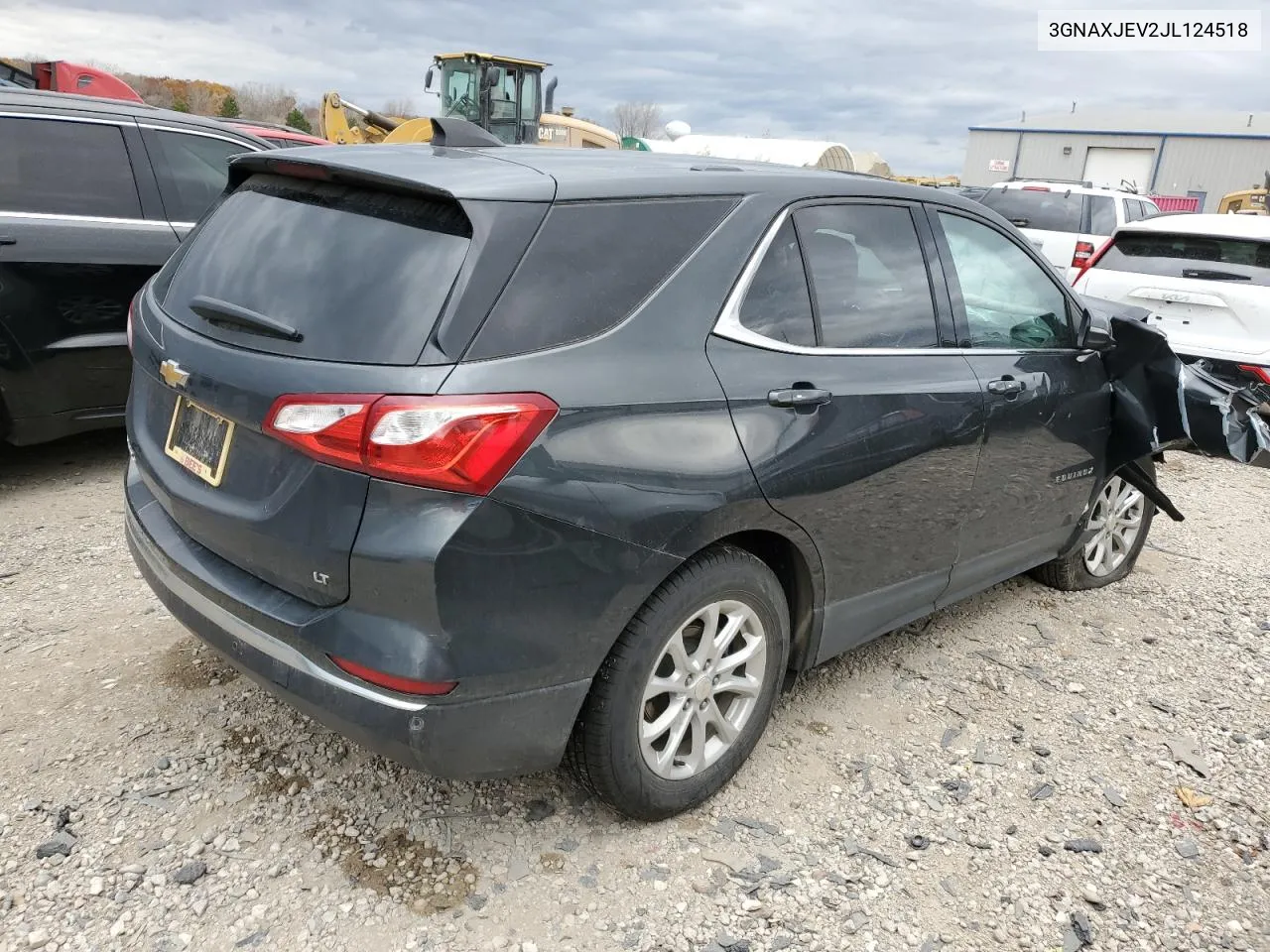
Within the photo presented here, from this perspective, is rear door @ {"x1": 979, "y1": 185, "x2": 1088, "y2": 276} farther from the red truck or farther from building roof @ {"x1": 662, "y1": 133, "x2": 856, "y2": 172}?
building roof @ {"x1": 662, "y1": 133, "x2": 856, "y2": 172}

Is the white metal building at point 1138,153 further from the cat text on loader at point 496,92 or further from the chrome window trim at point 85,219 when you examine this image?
the chrome window trim at point 85,219

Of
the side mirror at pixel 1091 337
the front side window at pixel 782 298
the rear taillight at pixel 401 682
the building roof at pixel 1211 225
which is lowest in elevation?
the rear taillight at pixel 401 682

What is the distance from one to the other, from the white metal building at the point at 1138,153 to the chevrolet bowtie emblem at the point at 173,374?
143 feet

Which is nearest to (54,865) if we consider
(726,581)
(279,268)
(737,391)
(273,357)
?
(273,357)

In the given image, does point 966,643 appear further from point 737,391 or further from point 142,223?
point 142,223

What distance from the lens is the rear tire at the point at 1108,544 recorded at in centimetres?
432

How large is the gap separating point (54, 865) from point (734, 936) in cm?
170

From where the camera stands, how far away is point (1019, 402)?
345cm

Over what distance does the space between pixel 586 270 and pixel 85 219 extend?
3.64 metres

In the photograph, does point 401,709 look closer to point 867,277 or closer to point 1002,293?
point 867,277

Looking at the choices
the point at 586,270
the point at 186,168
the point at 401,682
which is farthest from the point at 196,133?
the point at 401,682

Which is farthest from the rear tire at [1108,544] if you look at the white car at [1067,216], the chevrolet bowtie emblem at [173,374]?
the white car at [1067,216]

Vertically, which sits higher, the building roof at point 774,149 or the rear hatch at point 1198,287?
the building roof at point 774,149

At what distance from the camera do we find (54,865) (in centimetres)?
238
